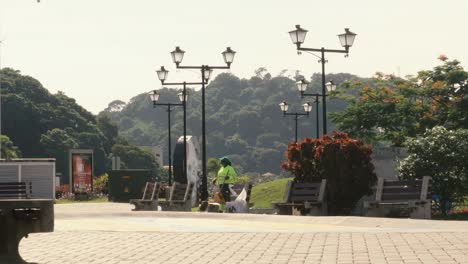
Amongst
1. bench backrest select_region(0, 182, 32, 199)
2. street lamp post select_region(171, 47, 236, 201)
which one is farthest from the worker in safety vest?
street lamp post select_region(171, 47, 236, 201)

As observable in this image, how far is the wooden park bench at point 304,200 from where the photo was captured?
25.0 m

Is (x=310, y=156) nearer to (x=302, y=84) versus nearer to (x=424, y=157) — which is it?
(x=424, y=157)

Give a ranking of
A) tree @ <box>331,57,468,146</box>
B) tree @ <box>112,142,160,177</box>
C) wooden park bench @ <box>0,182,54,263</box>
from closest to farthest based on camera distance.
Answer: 1. wooden park bench @ <box>0,182,54,263</box>
2. tree @ <box>331,57,468,146</box>
3. tree @ <box>112,142,160,177</box>

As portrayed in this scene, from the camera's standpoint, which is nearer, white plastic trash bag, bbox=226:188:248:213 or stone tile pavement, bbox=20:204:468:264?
stone tile pavement, bbox=20:204:468:264

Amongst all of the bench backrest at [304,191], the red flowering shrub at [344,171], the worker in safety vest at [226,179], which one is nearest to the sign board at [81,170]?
the worker in safety vest at [226,179]

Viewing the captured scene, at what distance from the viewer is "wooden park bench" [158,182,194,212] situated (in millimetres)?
28688

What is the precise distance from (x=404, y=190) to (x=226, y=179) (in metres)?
6.63

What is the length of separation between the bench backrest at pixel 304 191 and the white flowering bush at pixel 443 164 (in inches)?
101

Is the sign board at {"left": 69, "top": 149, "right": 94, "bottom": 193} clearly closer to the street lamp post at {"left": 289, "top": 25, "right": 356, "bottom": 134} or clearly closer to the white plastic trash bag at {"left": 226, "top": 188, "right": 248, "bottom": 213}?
the street lamp post at {"left": 289, "top": 25, "right": 356, "bottom": 134}

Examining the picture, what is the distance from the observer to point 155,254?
1265 cm

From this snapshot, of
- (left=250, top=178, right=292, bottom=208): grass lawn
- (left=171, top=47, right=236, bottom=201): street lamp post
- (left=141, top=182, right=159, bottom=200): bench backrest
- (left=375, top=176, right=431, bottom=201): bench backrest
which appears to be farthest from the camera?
(left=250, top=178, right=292, bottom=208): grass lawn

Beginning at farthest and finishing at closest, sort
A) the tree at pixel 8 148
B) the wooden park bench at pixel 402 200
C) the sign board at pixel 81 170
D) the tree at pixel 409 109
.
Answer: the tree at pixel 8 148 < the sign board at pixel 81 170 < the tree at pixel 409 109 < the wooden park bench at pixel 402 200

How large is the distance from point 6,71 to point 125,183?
97847 millimetres

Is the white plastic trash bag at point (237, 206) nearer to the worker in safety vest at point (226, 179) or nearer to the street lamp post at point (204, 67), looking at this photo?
the worker in safety vest at point (226, 179)
